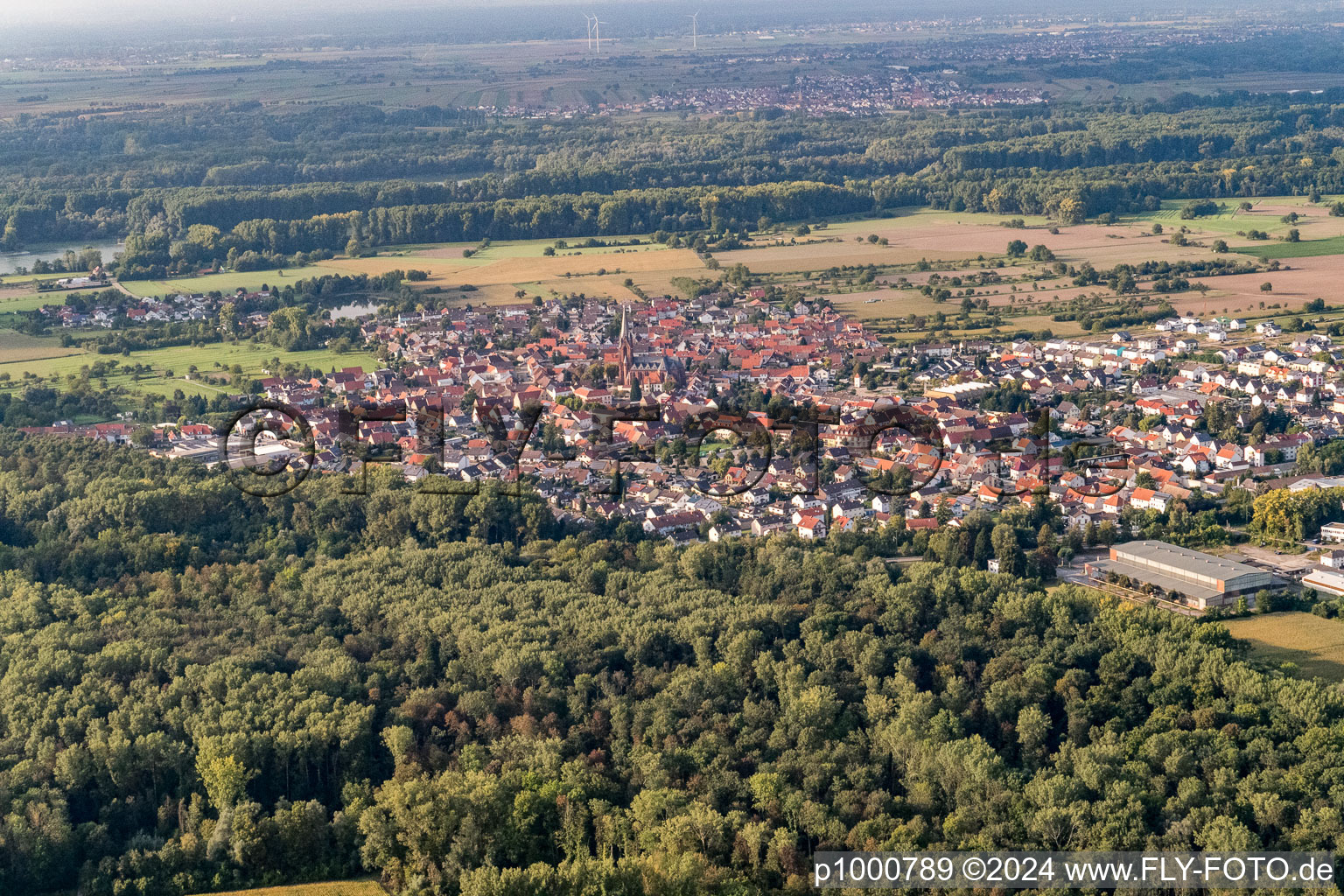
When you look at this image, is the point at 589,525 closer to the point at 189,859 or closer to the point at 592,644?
the point at 592,644

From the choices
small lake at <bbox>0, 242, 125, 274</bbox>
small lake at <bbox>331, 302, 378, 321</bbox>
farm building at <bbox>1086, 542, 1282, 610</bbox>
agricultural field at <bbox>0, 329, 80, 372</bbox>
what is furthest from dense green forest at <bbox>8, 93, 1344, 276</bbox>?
farm building at <bbox>1086, 542, 1282, 610</bbox>

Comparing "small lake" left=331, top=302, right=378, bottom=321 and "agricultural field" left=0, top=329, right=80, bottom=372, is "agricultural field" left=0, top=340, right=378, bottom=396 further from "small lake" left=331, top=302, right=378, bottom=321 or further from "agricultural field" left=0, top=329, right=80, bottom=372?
"small lake" left=331, top=302, right=378, bottom=321

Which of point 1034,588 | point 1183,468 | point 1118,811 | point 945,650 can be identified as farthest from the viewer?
point 1183,468

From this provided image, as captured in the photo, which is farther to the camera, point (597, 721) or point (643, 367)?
point (643, 367)

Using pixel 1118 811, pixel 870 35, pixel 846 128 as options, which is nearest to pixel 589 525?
pixel 1118 811

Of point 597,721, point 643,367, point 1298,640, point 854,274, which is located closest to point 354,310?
point 643,367

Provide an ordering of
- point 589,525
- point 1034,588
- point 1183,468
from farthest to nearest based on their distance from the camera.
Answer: point 1183,468
point 589,525
point 1034,588

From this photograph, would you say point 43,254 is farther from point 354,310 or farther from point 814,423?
point 814,423
